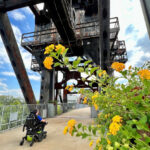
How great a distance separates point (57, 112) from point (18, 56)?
8.17m

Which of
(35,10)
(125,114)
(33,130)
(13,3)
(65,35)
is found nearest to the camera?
(125,114)

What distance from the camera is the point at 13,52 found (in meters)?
3.67

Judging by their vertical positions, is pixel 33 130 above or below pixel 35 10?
below

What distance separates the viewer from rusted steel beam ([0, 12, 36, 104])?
356 centimetres

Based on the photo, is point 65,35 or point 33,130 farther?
point 65,35

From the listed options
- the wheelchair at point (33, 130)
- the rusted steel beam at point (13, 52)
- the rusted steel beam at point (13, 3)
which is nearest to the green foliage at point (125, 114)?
the wheelchair at point (33, 130)

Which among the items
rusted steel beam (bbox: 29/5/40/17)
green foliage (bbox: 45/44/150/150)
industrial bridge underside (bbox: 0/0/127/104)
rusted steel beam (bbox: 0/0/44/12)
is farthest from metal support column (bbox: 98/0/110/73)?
rusted steel beam (bbox: 29/5/40/17)

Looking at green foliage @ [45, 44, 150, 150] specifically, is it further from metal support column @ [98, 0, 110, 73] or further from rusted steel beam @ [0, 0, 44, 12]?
rusted steel beam @ [0, 0, 44, 12]

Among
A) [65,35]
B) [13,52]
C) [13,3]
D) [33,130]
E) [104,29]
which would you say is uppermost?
[65,35]

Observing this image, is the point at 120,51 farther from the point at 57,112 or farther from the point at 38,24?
the point at 38,24

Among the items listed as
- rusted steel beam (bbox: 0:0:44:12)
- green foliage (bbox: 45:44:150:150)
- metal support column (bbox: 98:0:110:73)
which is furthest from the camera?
rusted steel beam (bbox: 0:0:44:12)

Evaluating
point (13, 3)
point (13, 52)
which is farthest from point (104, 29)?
point (13, 3)

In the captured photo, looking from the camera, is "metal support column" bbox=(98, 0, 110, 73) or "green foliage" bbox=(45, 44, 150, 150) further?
"metal support column" bbox=(98, 0, 110, 73)

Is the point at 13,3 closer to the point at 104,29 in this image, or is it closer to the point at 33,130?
the point at 104,29
